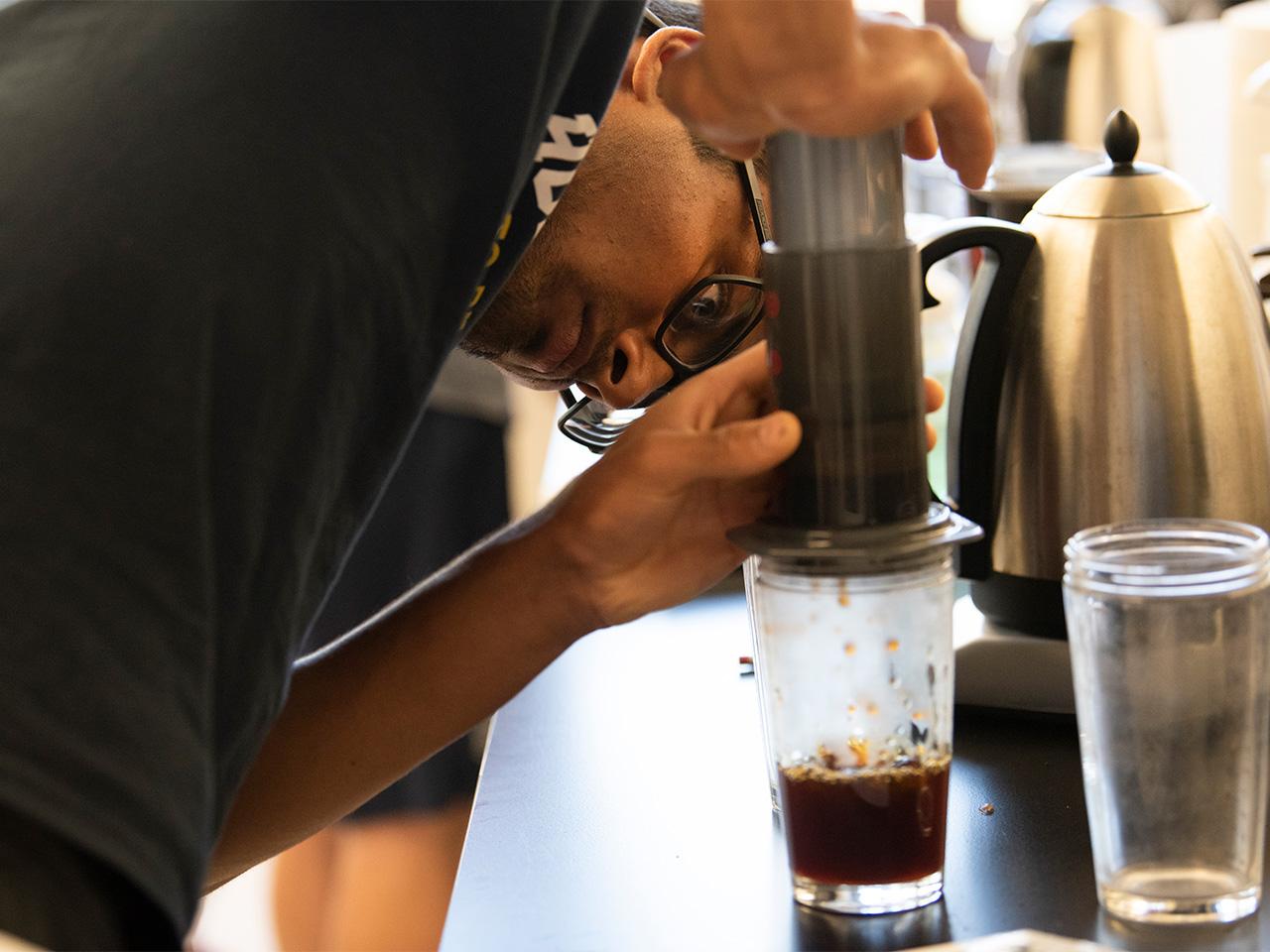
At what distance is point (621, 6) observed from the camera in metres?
0.85

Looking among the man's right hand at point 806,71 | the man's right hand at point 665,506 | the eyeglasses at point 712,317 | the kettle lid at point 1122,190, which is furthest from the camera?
the eyeglasses at point 712,317

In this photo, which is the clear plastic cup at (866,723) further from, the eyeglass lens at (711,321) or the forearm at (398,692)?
the eyeglass lens at (711,321)

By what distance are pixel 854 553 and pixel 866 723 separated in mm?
89

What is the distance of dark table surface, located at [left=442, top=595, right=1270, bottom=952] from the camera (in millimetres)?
730

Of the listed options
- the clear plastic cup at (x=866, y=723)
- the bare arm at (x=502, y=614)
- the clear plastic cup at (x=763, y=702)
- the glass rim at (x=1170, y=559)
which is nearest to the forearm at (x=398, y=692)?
the bare arm at (x=502, y=614)

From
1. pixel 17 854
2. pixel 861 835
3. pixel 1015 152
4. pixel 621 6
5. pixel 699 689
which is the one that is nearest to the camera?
pixel 17 854

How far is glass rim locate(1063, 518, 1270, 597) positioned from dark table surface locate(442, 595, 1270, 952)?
15 cm

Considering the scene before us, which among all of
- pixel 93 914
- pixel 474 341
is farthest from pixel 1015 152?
pixel 93 914

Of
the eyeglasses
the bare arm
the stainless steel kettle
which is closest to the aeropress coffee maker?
the bare arm

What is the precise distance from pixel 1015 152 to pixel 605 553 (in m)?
1.63

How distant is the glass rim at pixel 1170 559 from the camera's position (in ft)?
2.19

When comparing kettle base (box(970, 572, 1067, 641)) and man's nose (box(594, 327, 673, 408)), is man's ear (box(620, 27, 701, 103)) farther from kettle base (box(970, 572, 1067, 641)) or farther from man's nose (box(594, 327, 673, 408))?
kettle base (box(970, 572, 1067, 641))

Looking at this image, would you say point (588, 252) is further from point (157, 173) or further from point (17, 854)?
point (17, 854)

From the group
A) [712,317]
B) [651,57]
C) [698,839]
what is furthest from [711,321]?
[698,839]
